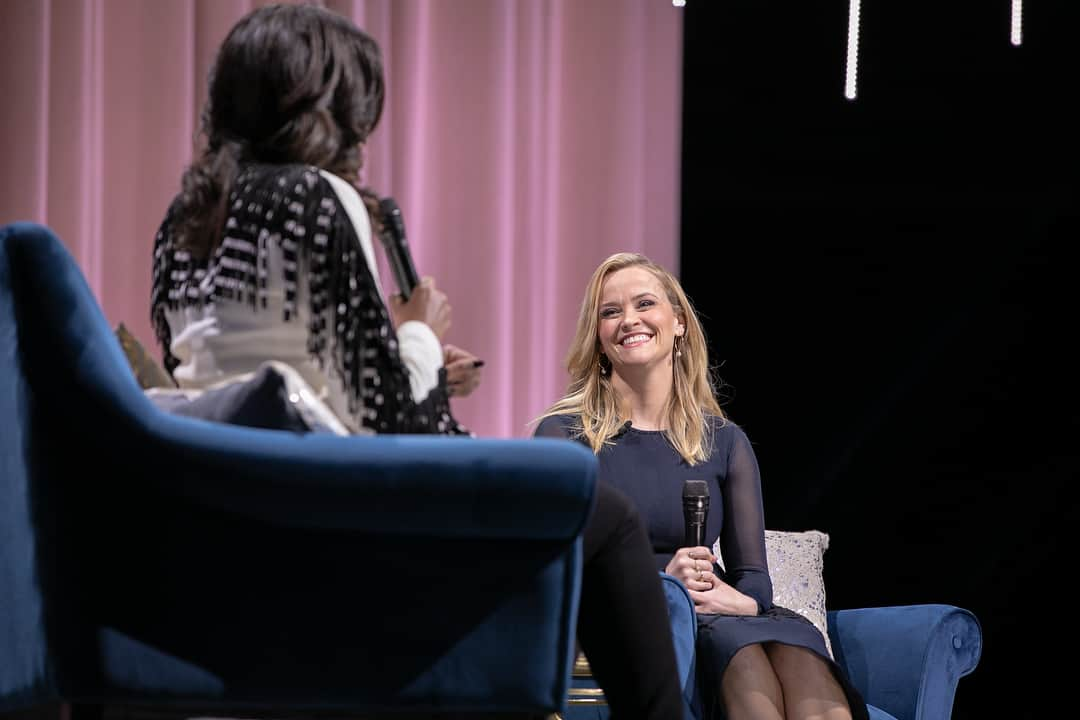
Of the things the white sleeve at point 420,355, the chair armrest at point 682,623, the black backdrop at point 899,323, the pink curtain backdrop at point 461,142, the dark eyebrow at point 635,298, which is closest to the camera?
the white sleeve at point 420,355

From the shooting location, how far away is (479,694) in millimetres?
1527

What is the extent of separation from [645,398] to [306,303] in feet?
5.10

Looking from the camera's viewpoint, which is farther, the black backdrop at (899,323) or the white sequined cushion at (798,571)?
the black backdrop at (899,323)

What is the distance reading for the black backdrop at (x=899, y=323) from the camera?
386cm

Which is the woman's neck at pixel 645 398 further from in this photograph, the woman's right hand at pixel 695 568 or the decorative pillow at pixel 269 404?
the decorative pillow at pixel 269 404

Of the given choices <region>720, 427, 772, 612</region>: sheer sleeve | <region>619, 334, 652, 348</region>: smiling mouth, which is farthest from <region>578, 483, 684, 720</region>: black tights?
<region>619, 334, 652, 348</region>: smiling mouth

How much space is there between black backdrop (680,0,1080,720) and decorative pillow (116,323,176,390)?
228 centimetres

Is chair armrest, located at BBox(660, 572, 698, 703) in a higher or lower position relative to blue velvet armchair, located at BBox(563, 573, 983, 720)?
higher

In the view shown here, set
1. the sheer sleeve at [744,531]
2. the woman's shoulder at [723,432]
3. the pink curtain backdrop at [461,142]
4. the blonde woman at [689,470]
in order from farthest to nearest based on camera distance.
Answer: the pink curtain backdrop at [461,142]
the woman's shoulder at [723,432]
the sheer sleeve at [744,531]
the blonde woman at [689,470]

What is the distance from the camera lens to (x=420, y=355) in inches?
68.2

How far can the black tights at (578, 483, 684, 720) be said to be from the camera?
64.8 inches

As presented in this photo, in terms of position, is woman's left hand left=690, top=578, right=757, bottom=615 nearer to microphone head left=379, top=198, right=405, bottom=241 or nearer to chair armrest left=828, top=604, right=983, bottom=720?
chair armrest left=828, top=604, right=983, bottom=720

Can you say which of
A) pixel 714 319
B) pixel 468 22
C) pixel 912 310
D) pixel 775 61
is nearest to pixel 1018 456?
pixel 912 310

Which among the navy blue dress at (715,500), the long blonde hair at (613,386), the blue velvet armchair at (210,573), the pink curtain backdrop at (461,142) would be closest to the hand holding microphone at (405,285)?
the blue velvet armchair at (210,573)
